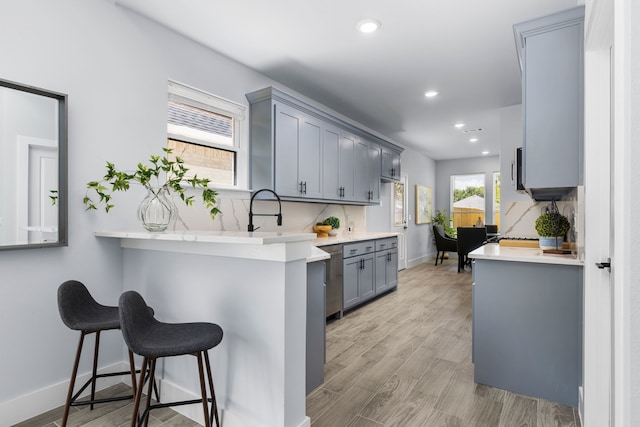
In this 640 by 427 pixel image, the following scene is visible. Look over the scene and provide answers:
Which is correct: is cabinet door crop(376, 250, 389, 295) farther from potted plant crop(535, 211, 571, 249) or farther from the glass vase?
the glass vase

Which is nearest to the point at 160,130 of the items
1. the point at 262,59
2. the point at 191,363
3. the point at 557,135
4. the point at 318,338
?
the point at 262,59

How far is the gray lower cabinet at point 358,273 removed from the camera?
4.00 metres

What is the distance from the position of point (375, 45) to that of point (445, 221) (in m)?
6.76

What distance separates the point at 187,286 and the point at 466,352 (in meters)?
2.37

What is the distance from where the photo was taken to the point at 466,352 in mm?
2967

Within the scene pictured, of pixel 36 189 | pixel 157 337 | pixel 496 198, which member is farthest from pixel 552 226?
pixel 496 198

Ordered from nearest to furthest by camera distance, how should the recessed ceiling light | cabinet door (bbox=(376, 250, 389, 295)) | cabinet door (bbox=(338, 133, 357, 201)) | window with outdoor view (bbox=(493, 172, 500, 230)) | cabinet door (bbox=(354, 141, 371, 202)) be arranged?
the recessed ceiling light
cabinet door (bbox=(338, 133, 357, 201))
cabinet door (bbox=(376, 250, 389, 295))
cabinet door (bbox=(354, 141, 371, 202))
window with outdoor view (bbox=(493, 172, 500, 230))

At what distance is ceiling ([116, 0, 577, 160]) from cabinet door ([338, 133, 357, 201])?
0.49 m

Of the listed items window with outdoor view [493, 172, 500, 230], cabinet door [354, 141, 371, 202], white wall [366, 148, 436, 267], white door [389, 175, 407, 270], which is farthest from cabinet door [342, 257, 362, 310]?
window with outdoor view [493, 172, 500, 230]

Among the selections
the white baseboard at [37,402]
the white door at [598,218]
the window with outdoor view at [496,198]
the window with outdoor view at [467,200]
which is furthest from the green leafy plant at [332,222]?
the window with outdoor view at [496,198]

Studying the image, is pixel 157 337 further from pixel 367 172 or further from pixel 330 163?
pixel 367 172

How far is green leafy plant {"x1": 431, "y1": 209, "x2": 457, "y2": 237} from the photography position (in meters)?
8.81

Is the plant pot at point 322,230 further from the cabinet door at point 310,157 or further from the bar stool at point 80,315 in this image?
the bar stool at point 80,315

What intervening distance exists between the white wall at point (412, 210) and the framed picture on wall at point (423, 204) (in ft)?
0.36
